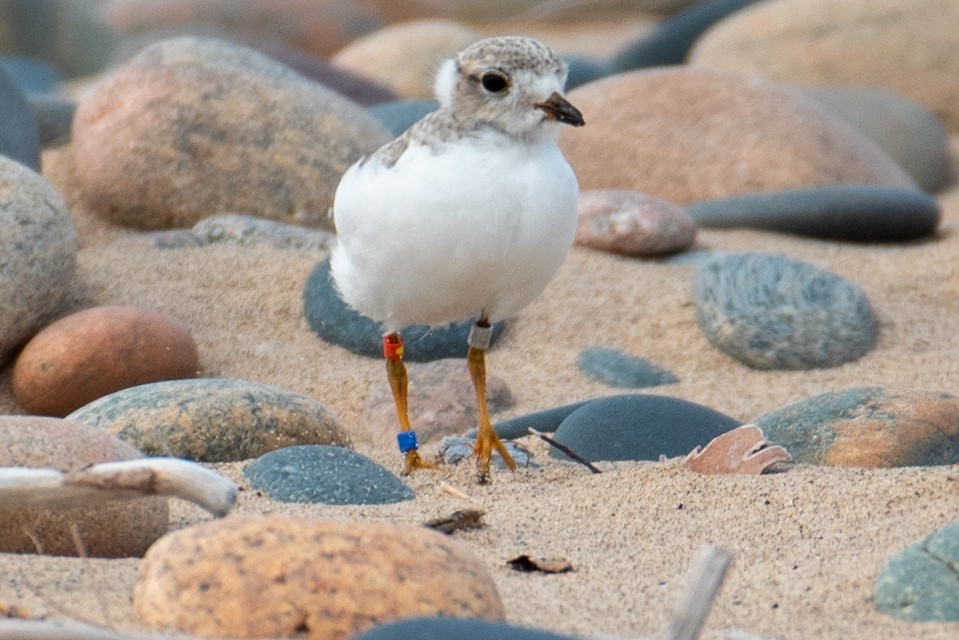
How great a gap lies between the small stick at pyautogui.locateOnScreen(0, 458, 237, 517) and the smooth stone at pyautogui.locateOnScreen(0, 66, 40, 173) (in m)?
4.53

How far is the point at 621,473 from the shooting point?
3961mm

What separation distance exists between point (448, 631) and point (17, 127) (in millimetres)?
5657

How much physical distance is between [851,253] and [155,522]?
4.89m

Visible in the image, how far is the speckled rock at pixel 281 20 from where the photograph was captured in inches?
655

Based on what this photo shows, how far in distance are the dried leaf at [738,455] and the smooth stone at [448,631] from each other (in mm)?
1726

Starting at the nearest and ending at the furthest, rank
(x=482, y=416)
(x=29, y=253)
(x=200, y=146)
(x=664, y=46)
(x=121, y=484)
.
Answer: (x=121, y=484) → (x=482, y=416) → (x=29, y=253) → (x=200, y=146) → (x=664, y=46)

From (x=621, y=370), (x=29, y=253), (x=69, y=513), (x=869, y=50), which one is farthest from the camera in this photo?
(x=869, y=50)

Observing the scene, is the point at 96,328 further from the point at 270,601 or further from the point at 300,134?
the point at 270,601

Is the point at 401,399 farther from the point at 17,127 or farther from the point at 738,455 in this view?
the point at 17,127

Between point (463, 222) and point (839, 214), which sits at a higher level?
point (463, 222)

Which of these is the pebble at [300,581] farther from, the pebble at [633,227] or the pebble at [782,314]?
the pebble at [633,227]

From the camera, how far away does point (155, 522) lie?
3.24m

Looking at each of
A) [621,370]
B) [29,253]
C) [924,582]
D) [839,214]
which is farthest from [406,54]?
[924,582]

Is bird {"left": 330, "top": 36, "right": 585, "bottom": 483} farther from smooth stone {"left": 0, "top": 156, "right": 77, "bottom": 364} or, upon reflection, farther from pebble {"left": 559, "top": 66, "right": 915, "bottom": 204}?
pebble {"left": 559, "top": 66, "right": 915, "bottom": 204}
